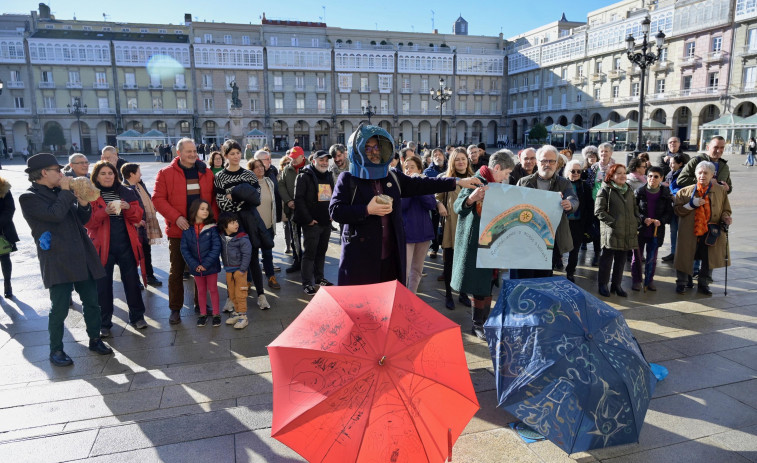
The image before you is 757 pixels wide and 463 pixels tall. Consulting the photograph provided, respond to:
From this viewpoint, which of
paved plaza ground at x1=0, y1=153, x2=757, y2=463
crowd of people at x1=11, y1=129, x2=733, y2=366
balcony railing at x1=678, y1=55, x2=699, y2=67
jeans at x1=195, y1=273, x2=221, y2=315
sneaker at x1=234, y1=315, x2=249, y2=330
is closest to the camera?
paved plaza ground at x1=0, y1=153, x2=757, y2=463

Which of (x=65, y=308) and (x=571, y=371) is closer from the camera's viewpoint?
(x=571, y=371)

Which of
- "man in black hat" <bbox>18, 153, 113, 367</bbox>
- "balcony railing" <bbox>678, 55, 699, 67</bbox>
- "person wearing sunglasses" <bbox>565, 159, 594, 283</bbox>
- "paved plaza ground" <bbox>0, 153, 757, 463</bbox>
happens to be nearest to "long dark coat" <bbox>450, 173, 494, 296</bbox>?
"paved plaza ground" <bbox>0, 153, 757, 463</bbox>

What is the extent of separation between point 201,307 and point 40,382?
1494mm

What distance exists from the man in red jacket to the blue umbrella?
3528 mm

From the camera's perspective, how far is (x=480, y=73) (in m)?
58.6

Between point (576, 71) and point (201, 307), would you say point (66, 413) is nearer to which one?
point (201, 307)

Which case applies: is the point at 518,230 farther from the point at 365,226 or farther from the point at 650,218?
the point at 650,218

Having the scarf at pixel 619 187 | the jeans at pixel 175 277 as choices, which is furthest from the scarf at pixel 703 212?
the jeans at pixel 175 277

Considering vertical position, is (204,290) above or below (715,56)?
below

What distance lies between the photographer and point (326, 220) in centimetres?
607

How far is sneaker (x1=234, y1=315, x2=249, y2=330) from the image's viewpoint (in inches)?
187

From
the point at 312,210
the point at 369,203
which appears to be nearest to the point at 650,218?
the point at 312,210

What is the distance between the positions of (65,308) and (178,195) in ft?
4.81

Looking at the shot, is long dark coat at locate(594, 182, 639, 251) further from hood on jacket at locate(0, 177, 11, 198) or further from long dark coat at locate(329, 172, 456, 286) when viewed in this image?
hood on jacket at locate(0, 177, 11, 198)
